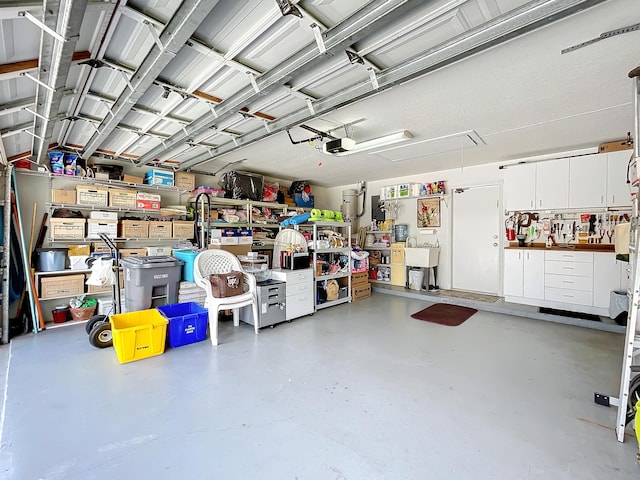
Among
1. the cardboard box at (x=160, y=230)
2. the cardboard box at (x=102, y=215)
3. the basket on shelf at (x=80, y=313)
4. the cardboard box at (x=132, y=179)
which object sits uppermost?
the cardboard box at (x=132, y=179)

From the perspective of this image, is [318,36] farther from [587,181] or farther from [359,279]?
[587,181]

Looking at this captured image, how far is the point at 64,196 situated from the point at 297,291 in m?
3.61

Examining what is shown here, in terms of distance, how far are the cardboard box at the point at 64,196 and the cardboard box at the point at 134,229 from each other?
2.19ft

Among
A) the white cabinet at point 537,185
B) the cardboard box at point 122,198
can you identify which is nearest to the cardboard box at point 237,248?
the cardboard box at point 122,198

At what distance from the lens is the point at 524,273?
479cm

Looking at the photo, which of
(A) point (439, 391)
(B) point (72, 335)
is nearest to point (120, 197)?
(B) point (72, 335)

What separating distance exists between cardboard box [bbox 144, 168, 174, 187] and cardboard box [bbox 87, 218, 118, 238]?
910 millimetres

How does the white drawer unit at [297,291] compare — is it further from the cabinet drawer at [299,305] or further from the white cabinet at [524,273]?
the white cabinet at [524,273]

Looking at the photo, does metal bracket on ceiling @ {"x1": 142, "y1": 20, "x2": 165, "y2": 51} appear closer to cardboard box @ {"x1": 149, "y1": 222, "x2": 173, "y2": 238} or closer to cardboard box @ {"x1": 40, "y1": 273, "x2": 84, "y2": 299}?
cardboard box @ {"x1": 149, "y1": 222, "x2": 173, "y2": 238}

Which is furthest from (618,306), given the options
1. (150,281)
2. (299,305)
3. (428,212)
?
(150,281)

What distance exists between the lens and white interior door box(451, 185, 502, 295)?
18.1 ft

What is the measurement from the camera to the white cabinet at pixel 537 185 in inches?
177

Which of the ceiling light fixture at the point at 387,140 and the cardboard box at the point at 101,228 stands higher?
the ceiling light fixture at the point at 387,140

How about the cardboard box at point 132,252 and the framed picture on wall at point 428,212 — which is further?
Answer: the framed picture on wall at point 428,212
